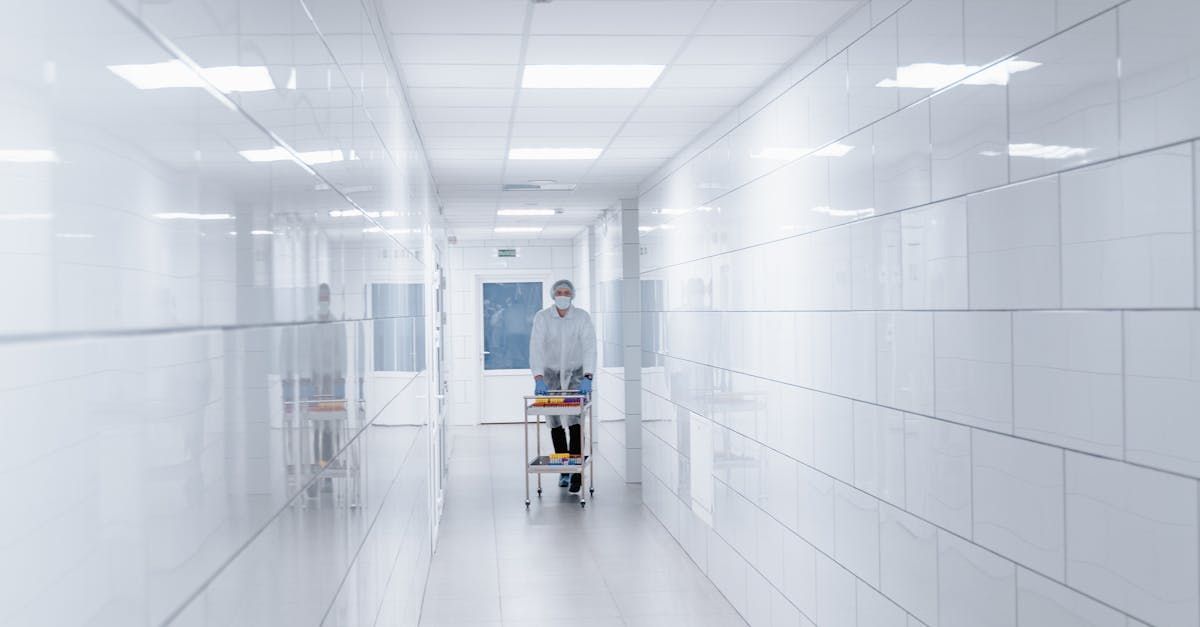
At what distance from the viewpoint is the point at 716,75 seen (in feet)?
14.8

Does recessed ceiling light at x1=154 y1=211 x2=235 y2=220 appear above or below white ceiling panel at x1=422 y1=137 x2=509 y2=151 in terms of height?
below

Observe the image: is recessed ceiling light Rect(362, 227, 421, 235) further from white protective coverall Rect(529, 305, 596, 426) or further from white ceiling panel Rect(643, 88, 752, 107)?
white protective coverall Rect(529, 305, 596, 426)

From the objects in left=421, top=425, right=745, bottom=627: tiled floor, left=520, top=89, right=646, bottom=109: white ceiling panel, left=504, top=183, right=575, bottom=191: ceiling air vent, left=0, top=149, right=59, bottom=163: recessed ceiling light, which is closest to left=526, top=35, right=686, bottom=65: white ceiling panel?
left=520, top=89, right=646, bottom=109: white ceiling panel


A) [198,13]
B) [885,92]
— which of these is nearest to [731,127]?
[885,92]

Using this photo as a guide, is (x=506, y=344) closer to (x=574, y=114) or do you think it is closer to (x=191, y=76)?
(x=574, y=114)

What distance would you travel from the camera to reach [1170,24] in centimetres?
186

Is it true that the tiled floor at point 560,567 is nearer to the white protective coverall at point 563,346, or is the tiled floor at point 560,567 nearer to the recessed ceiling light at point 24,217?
the white protective coverall at point 563,346

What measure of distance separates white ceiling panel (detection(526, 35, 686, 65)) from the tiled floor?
272 cm

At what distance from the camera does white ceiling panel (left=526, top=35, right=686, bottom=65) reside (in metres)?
3.92

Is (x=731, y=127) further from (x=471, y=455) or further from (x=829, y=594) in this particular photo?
(x=471, y=455)

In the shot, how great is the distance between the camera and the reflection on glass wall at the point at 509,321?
1469cm

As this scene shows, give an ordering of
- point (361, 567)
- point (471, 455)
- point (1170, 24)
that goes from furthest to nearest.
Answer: point (471, 455)
point (361, 567)
point (1170, 24)

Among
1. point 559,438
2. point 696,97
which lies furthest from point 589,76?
point 559,438

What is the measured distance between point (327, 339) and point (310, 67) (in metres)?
0.56
